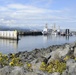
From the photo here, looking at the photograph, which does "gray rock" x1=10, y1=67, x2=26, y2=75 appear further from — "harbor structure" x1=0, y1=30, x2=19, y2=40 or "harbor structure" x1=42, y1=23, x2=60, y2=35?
"harbor structure" x1=42, y1=23, x2=60, y2=35

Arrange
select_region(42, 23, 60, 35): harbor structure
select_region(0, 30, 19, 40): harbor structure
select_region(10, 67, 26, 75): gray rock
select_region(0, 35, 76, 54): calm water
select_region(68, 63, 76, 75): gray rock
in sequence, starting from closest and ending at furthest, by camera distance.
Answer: select_region(10, 67, 26, 75): gray rock → select_region(68, 63, 76, 75): gray rock → select_region(0, 35, 76, 54): calm water → select_region(0, 30, 19, 40): harbor structure → select_region(42, 23, 60, 35): harbor structure

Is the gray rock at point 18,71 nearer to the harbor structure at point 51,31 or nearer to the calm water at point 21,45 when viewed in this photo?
the calm water at point 21,45

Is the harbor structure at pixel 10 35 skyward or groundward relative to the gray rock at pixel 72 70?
groundward

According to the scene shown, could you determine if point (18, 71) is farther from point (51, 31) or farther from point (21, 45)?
point (51, 31)

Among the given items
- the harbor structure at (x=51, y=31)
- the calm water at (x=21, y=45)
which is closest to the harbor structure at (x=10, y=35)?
the calm water at (x=21, y=45)

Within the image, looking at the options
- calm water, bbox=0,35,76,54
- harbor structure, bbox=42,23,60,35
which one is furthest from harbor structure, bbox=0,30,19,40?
harbor structure, bbox=42,23,60,35

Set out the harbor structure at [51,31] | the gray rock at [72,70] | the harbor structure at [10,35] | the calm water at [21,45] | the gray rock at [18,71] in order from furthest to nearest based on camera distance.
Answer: the harbor structure at [51,31] → the harbor structure at [10,35] → the calm water at [21,45] → the gray rock at [72,70] → the gray rock at [18,71]

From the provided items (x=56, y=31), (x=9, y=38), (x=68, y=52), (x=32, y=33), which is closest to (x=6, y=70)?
(x=68, y=52)

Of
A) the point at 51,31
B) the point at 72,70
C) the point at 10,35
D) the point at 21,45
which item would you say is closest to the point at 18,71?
the point at 72,70

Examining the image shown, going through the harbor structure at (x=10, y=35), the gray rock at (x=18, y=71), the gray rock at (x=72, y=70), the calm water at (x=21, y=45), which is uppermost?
the gray rock at (x=18, y=71)

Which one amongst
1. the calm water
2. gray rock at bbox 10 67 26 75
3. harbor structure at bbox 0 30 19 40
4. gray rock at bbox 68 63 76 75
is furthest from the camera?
harbor structure at bbox 0 30 19 40

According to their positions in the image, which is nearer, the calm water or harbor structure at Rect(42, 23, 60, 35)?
the calm water

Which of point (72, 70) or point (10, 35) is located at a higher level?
point (72, 70)

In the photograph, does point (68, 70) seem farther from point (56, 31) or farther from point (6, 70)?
point (56, 31)
